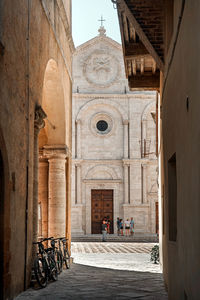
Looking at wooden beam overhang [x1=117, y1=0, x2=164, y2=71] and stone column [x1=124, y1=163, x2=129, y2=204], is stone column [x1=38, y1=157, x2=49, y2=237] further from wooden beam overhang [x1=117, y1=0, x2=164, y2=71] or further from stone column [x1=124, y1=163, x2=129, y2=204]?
stone column [x1=124, y1=163, x2=129, y2=204]

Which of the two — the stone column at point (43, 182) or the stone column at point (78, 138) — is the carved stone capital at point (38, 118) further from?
the stone column at point (78, 138)

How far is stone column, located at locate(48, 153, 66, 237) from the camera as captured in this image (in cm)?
1558

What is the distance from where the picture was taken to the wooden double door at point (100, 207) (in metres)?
34.6

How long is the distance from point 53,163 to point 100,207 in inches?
776

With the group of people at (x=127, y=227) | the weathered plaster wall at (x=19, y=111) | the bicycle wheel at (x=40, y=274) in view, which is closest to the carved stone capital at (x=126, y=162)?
the group of people at (x=127, y=227)

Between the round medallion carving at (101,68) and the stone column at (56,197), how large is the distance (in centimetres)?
2152

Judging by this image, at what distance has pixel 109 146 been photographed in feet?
117

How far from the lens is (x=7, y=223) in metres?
8.03

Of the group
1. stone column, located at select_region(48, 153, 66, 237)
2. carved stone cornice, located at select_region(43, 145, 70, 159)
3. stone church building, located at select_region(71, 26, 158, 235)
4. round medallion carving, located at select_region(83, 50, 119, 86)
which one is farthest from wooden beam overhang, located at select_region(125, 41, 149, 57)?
round medallion carving, located at select_region(83, 50, 119, 86)

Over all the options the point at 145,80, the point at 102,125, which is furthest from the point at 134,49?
the point at 102,125

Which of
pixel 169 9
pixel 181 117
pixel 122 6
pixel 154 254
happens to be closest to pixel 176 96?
pixel 181 117

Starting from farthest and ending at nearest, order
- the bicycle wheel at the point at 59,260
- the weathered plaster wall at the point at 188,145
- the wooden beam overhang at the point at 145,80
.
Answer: the wooden beam overhang at the point at 145,80 < the bicycle wheel at the point at 59,260 < the weathered plaster wall at the point at 188,145

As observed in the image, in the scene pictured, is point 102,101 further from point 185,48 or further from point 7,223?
point 185,48

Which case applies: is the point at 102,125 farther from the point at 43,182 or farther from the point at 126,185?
the point at 43,182
